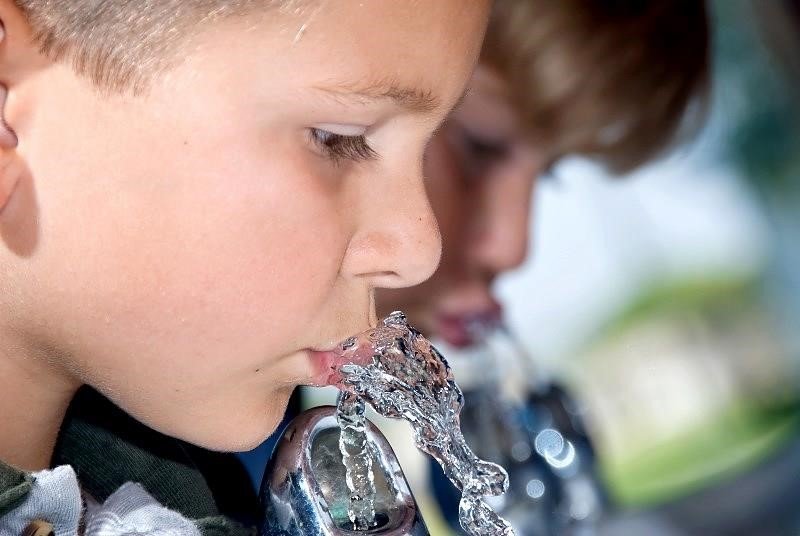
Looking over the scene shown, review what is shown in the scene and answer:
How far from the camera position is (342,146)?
510 mm

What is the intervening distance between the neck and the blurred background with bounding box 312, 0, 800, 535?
0.59m

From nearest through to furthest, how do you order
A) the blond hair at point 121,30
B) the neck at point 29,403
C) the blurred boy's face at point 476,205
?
1. the blond hair at point 121,30
2. the neck at point 29,403
3. the blurred boy's face at point 476,205

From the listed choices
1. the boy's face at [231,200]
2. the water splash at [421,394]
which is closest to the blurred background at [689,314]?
the water splash at [421,394]

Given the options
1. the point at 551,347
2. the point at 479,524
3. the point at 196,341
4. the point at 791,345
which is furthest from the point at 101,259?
the point at 791,345

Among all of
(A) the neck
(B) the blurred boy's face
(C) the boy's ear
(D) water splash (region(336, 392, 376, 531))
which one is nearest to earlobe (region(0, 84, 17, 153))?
(C) the boy's ear

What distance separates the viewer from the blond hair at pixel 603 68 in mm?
1169

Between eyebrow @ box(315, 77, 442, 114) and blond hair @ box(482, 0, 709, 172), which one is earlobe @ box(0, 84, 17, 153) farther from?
blond hair @ box(482, 0, 709, 172)

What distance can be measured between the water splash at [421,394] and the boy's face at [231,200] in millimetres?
32

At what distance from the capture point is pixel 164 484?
0.66m

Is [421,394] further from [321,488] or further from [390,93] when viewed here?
[390,93]

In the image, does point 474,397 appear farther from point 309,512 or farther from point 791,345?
point 309,512

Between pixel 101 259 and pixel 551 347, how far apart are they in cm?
77

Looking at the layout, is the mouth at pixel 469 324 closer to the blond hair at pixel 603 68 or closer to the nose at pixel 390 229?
the blond hair at pixel 603 68

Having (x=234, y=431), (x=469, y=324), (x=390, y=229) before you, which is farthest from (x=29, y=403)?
(x=469, y=324)
